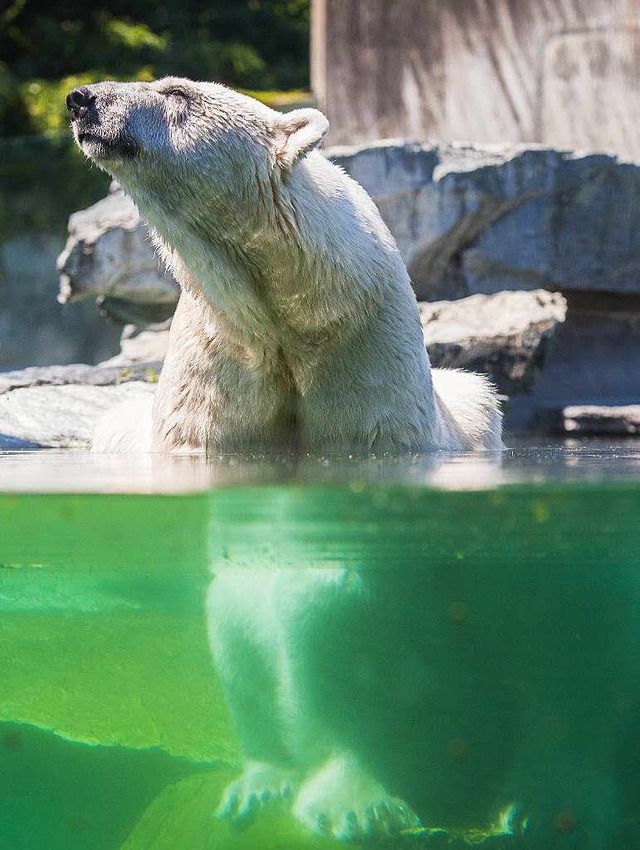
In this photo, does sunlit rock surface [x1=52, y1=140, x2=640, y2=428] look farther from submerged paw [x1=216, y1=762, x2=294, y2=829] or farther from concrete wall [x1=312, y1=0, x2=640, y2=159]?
submerged paw [x1=216, y1=762, x2=294, y2=829]

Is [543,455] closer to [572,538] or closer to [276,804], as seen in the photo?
[572,538]

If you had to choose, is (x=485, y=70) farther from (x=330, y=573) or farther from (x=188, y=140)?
(x=330, y=573)

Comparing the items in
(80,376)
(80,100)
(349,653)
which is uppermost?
(80,100)

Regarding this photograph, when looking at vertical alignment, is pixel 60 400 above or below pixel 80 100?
below

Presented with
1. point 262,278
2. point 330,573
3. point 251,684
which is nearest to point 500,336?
point 262,278

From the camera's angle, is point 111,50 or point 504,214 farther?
point 111,50

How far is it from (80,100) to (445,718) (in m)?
2.21

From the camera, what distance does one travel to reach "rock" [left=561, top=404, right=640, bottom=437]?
669 centimetres

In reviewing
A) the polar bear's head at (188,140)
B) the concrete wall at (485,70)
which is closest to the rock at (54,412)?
the polar bear's head at (188,140)

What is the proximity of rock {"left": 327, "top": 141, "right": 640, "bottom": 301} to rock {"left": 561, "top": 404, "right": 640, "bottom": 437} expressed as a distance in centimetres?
120

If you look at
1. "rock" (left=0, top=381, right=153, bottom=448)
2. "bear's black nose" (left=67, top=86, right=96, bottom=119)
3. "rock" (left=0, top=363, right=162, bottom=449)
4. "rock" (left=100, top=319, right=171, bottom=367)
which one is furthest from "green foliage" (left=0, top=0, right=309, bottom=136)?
"bear's black nose" (left=67, top=86, right=96, bottom=119)

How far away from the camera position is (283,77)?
57.2ft

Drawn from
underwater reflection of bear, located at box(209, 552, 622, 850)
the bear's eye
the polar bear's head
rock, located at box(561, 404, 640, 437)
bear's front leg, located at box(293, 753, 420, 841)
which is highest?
the bear's eye

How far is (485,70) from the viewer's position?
27.1 ft
